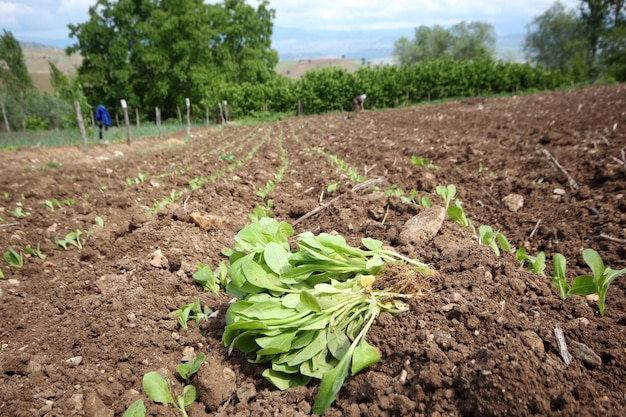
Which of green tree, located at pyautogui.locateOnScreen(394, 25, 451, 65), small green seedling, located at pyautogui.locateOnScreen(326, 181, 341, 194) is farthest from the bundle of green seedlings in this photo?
green tree, located at pyautogui.locateOnScreen(394, 25, 451, 65)

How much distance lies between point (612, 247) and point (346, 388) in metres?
2.61

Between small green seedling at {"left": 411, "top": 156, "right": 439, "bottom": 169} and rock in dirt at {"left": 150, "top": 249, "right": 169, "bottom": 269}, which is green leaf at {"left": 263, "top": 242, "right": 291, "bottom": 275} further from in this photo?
small green seedling at {"left": 411, "top": 156, "right": 439, "bottom": 169}

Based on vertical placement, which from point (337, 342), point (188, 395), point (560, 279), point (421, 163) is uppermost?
point (421, 163)

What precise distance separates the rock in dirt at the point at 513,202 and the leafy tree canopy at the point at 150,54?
3400cm

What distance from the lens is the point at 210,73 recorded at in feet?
122

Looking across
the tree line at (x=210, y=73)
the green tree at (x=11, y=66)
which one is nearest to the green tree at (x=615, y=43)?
the tree line at (x=210, y=73)

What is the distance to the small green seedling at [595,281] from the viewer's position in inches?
71.1

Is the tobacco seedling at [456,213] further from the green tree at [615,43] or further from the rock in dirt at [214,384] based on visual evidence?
the green tree at [615,43]

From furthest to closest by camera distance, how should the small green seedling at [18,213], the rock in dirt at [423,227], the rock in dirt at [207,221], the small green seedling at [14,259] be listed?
the small green seedling at [18,213], the rock in dirt at [207,221], the small green seedling at [14,259], the rock in dirt at [423,227]

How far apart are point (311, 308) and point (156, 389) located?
768 mm

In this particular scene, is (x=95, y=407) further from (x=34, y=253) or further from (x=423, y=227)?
(x=34, y=253)

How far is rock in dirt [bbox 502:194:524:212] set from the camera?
4055 mm

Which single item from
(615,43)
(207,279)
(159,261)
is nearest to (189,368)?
(207,279)

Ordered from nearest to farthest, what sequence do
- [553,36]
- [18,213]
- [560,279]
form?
[560,279] → [18,213] → [553,36]
